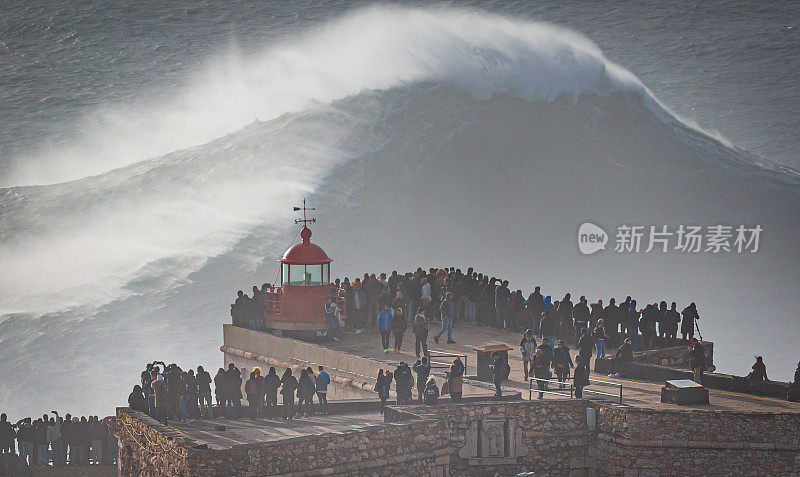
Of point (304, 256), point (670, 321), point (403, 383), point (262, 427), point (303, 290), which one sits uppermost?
point (304, 256)

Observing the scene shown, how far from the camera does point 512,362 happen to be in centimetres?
2702

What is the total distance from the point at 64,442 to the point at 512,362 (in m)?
9.20

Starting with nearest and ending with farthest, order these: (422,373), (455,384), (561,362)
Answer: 1. (455,384)
2. (422,373)
3. (561,362)

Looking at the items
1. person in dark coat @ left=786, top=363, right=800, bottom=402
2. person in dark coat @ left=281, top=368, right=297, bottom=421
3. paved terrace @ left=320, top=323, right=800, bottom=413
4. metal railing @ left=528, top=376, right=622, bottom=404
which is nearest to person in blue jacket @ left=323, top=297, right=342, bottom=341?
paved terrace @ left=320, top=323, right=800, bottom=413

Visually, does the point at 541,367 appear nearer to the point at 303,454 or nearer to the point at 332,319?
the point at 303,454

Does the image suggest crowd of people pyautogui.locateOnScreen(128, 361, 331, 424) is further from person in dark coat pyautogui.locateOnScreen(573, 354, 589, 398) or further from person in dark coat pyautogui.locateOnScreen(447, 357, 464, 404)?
person in dark coat pyautogui.locateOnScreen(573, 354, 589, 398)

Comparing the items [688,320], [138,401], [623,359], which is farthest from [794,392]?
[138,401]

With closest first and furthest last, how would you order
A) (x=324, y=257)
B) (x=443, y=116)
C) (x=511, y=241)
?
(x=324, y=257) < (x=511, y=241) < (x=443, y=116)

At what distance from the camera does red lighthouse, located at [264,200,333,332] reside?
30266 mm

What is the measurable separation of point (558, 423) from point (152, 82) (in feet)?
293

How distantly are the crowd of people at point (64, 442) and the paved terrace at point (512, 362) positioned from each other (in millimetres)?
5584

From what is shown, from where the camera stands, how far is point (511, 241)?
182 ft

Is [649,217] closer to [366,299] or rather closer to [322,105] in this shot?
[322,105]

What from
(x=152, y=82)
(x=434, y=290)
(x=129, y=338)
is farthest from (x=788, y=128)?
(x=434, y=290)
